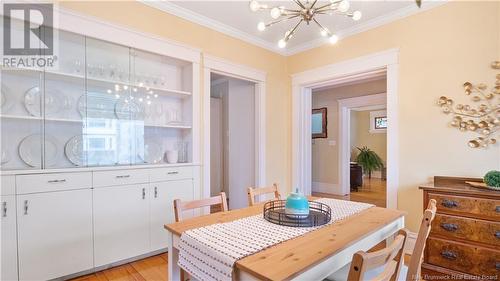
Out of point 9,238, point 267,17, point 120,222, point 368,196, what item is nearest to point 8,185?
point 9,238

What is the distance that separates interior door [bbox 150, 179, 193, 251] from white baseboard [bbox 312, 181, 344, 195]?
408 cm

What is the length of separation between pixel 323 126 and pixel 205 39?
3866mm

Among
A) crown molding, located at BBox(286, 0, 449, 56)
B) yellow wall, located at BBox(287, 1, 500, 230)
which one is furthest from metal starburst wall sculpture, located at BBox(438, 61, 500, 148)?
crown molding, located at BBox(286, 0, 449, 56)

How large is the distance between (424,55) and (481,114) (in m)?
0.78

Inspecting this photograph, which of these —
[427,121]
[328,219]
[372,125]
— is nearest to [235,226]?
[328,219]

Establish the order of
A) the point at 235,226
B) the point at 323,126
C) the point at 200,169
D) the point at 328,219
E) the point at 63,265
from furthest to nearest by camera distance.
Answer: the point at 323,126, the point at 200,169, the point at 63,265, the point at 328,219, the point at 235,226

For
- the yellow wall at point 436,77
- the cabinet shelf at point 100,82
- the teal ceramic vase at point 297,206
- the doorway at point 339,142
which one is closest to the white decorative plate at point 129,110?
the cabinet shelf at point 100,82

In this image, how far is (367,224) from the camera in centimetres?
141

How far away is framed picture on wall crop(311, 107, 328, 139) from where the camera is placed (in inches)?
238

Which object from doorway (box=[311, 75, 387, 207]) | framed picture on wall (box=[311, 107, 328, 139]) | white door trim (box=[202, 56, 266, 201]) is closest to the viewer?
white door trim (box=[202, 56, 266, 201])

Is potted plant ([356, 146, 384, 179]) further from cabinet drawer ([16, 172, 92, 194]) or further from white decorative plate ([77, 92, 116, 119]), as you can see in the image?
cabinet drawer ([16, 172, 92, 194])

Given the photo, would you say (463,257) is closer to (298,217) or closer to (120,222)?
(298,217)

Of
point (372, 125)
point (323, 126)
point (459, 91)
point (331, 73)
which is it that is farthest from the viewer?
point (372, 125)

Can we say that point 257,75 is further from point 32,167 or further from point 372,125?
point 372,125
